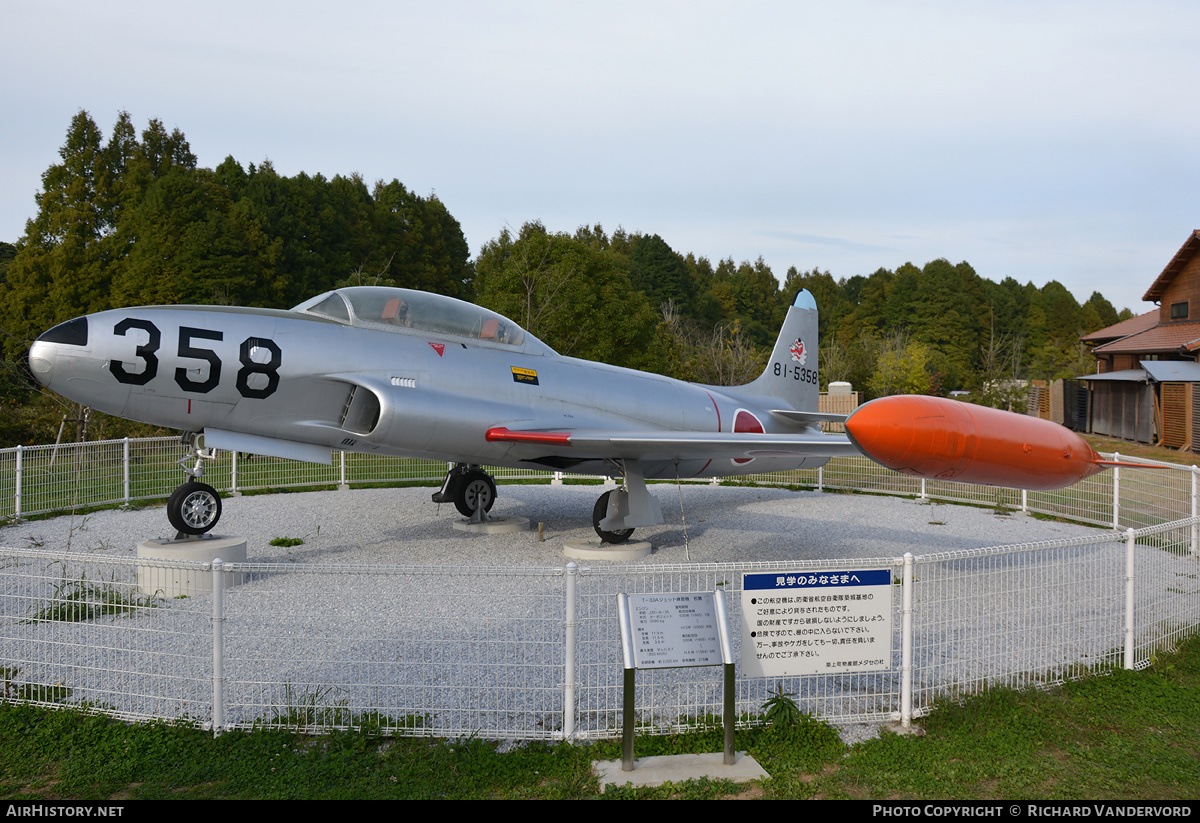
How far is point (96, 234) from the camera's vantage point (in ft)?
138

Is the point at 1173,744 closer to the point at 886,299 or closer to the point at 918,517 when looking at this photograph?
the point at 918,517

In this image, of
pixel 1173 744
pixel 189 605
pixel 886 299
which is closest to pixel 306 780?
pixel 189 605

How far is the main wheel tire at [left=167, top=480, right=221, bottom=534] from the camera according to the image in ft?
31.1

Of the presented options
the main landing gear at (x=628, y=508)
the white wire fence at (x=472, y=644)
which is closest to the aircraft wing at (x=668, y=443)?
the main landing gear at (x=628, y=508)

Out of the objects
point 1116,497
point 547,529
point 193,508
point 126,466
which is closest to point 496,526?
point 547,529

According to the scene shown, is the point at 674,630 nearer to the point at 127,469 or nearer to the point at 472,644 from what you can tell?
the point at 472,644

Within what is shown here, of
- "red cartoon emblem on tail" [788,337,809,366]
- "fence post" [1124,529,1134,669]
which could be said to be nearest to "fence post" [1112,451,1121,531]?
"red cartoon emblem on tail" [788,337,809,366]

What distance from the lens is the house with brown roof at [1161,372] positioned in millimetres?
27094

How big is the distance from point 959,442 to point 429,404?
6.11 m

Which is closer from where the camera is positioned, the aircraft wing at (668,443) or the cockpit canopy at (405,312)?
the cockpit canopy at (405,312)

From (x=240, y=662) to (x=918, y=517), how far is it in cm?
1192

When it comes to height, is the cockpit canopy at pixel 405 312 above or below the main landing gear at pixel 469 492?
above

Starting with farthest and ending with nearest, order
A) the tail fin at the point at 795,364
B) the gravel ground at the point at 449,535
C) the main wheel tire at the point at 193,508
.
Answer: the tail fin at the point at 795,364
the main wheel tire at the point at 193,508
the gravel ground at the point at 449,535

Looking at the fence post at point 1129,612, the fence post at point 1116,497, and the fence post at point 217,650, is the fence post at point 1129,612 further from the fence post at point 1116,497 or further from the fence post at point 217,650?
the fence post at point 1116,497
